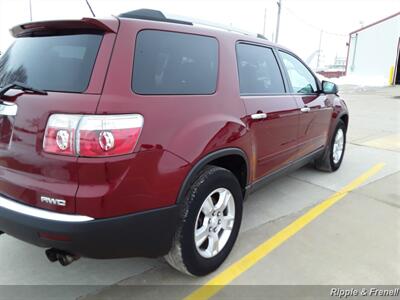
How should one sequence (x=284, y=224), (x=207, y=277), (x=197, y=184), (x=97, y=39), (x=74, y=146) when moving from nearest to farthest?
(x=74, y=146)
(x=97, y=39)
(x=197, y=184)
(x=207, y=277)
(x=284, y=224)

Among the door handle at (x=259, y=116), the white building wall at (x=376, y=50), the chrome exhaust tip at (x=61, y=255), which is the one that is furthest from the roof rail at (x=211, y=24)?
the white building wall at (x=376, y=50)

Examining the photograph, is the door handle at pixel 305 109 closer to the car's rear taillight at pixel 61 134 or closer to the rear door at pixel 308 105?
the rear door at pixel 308 105

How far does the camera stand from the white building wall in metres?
27.8

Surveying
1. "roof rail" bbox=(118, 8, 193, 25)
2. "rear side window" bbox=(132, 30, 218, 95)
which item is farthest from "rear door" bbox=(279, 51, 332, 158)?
"roof rail" bbox=(118, 8, 193, 25)

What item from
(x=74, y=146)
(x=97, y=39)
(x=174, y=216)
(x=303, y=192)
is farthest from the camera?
(x=303, y=192)

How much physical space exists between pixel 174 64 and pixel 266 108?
3.76 ft

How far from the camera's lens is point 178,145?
7.61 ft

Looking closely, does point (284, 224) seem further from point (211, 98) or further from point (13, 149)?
point (13, 149)

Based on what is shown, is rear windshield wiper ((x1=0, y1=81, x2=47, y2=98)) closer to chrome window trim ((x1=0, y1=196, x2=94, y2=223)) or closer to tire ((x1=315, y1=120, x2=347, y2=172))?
chrome window trim ((x1=0, y1=196, x2=94, y2=223))

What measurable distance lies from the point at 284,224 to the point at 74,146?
7.96 ft

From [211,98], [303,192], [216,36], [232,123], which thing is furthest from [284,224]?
[216,36]

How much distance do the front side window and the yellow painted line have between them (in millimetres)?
1336

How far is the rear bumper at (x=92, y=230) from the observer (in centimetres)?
205

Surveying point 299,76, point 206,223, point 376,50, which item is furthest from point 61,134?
point 376,50
